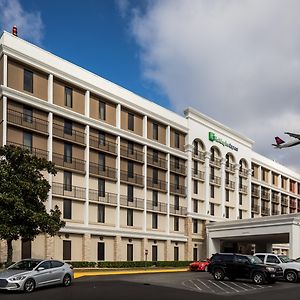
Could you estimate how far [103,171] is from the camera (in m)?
48.0

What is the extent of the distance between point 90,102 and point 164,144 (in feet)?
41.2

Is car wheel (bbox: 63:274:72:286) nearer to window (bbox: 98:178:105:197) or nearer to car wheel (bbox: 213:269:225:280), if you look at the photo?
car wheel (bbox: 213:269:225:280)

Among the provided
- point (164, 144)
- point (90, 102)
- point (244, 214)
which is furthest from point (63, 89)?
point (244, 214)

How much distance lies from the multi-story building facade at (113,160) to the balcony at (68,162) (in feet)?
0.33

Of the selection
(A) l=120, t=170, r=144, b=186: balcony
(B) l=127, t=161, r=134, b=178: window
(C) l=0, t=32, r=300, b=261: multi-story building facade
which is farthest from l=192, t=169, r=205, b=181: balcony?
(B) l=127, t=161, r=134, b=178: window

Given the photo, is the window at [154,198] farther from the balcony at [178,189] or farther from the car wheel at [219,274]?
the car wheel at [219,274]

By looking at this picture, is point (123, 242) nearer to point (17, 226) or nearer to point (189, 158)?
point (189, 158)

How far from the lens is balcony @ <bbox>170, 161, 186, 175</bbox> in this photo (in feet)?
187

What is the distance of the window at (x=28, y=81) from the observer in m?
41.4

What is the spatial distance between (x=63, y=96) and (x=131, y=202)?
14.0m

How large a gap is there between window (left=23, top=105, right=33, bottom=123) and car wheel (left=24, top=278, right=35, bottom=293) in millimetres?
22567

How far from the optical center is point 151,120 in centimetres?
5488

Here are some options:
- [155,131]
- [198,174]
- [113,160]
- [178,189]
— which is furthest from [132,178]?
[198,174]

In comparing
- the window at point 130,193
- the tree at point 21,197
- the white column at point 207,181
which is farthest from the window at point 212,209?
the tree at point 21,197
